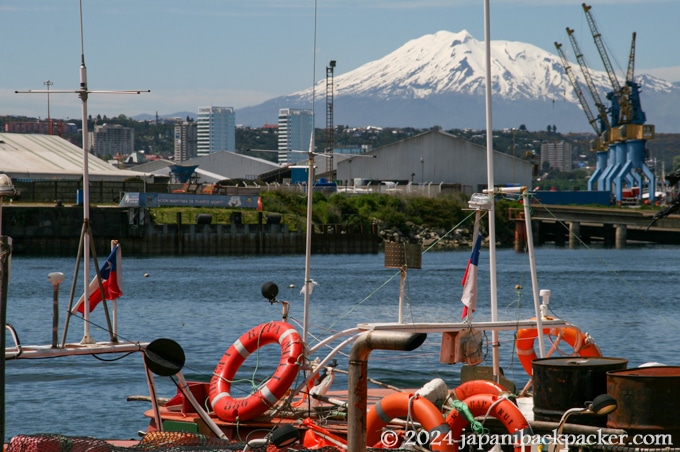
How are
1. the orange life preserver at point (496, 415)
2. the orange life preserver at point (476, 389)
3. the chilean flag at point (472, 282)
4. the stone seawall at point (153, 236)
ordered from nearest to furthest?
the orange life preserver at point (496, 415), the orange life preserver at point (476, 389), the chilean flag at point (472, 282), the stone seawall at point (153, 236)

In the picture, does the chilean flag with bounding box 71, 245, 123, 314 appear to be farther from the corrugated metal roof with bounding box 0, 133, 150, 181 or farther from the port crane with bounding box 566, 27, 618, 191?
the port crane with bounding box 566, 27, 618, 191

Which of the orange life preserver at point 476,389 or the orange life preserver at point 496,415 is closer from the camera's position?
the orange life preserver at point 496,415

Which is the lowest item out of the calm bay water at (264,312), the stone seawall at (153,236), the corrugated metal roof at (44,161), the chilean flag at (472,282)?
the calm bay water at (264,312)

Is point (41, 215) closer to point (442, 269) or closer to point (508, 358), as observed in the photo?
point (442, 269)

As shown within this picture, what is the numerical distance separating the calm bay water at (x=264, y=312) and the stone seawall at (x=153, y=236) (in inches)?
86.9

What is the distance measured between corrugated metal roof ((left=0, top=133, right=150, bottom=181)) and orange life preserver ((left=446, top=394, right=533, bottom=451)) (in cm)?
7669

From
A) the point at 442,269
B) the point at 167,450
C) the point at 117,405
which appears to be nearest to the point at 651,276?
the point at 442,269

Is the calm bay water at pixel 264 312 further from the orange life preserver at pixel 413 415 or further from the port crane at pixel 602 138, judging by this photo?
the port crane at pixel 602 138

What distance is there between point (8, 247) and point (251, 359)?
Result: 17.7m

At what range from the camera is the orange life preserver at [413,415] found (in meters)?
10.8

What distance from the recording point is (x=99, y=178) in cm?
9169

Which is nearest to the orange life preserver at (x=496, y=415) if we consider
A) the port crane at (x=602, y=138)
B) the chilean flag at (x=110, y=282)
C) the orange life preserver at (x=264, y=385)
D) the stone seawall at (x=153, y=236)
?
the orange life preserver at (x=264, y=385)

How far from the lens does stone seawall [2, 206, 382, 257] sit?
2899 inches

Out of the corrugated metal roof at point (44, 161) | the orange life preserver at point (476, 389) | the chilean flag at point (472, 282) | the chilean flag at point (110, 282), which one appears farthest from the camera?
the corrugated metal roof at point (44, 161)
